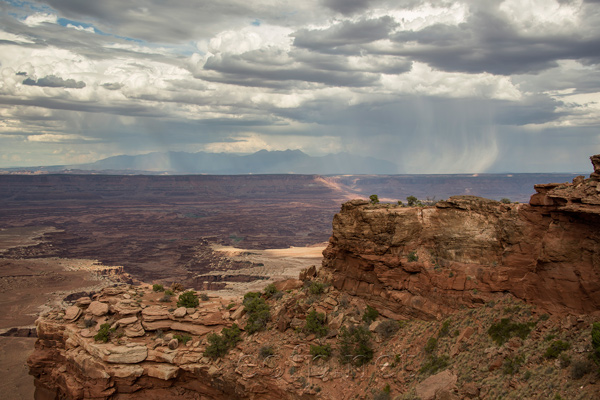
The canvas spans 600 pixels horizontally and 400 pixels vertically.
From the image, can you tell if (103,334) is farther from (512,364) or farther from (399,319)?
(512,364)

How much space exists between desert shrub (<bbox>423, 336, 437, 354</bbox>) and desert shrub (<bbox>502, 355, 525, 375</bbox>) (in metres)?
3.92

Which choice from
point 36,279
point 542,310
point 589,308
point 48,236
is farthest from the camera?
point 48,236

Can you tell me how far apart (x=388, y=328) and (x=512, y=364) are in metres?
7.75

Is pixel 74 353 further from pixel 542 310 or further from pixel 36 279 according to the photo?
pixel 36 279

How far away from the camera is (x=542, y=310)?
2109cm

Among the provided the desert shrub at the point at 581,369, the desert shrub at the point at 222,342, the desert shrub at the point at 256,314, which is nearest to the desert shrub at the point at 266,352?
the desert shrub at the point at 256,314

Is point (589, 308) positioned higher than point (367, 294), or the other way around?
point (589, 308)

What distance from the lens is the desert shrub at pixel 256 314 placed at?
1180 inches

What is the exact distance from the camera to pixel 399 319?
26.6 metres

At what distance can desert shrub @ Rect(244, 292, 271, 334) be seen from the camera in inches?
1180

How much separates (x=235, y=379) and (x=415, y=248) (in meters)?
13.7

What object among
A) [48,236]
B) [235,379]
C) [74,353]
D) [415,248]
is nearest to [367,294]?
[415,248]

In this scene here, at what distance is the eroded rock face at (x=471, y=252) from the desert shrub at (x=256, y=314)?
510cm

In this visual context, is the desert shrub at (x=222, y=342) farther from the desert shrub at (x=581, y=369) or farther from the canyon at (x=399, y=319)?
the desert shrub at (x=581, y=369)
